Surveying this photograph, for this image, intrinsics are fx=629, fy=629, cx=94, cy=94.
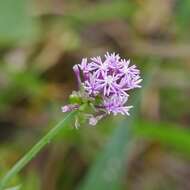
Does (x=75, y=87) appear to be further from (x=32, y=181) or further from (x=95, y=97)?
(x=95, y=97)

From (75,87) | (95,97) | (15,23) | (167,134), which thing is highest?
(15,23)

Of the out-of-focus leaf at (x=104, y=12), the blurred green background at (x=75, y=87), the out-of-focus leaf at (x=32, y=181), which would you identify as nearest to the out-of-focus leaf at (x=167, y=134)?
the blurred green background at (x=75, y=87)

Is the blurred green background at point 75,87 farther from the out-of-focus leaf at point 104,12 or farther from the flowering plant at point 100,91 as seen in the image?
the flowering plant at point 100,91

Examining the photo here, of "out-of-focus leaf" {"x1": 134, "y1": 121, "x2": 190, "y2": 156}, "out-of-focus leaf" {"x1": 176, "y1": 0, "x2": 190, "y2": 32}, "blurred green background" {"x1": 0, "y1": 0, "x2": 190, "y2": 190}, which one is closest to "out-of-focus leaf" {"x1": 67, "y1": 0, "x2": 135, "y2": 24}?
"blurred green background" {"x1": 0, "y1": 0, "x2": 190, "y2": 190}

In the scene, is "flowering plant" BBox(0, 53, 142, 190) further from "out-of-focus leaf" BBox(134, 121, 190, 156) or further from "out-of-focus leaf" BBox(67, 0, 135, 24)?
"out-of-focus leaf" BBox(67, 0, 135, 24)

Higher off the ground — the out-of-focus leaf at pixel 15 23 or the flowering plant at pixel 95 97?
the out-of-focus leaf at pixel 15 23

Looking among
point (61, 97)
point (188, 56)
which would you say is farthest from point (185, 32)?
point (61, 97)

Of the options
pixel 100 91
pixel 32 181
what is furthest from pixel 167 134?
pixel 100 91
